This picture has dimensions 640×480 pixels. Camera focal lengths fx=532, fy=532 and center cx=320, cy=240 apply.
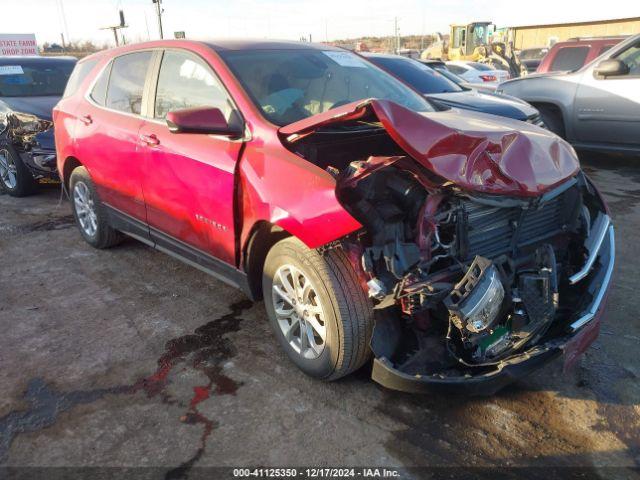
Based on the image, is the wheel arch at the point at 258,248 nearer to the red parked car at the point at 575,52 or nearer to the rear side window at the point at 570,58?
the red parked car at the point at 575,52

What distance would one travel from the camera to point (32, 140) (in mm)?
6574

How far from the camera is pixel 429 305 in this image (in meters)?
A: 2.38

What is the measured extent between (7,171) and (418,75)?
5.83 metres

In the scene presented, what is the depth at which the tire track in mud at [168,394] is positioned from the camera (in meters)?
2.60

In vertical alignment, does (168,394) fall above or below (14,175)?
below

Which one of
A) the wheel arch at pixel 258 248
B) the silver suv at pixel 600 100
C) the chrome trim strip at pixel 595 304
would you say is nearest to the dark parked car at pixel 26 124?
the wheel arch at pixel 258 248

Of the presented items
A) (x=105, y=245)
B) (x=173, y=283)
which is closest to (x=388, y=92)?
(x=173, y=283)

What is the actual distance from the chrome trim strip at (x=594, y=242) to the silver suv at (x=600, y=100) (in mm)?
4769

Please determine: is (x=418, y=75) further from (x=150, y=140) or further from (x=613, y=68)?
(x=150, y=140)

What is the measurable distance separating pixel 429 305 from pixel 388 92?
2.08 m

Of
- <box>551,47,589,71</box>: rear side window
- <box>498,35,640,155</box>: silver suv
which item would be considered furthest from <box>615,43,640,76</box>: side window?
<box>551,47,589,71</box>: rear side window

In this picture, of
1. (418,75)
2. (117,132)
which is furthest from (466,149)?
(418,75)

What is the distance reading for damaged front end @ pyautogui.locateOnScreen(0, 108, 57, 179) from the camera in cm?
654

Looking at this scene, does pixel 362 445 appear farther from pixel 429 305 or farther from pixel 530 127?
pixel 530 127
